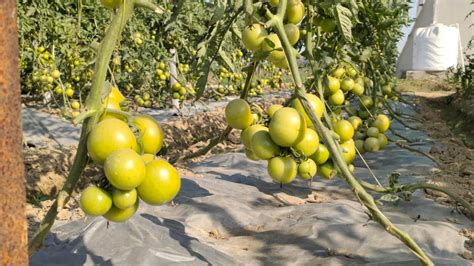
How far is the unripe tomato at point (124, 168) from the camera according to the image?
2.49ft

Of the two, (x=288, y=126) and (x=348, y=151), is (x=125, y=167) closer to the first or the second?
(x=288, y=126)

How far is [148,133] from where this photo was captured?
2.90 ft

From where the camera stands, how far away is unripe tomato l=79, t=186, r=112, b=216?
2.66ft

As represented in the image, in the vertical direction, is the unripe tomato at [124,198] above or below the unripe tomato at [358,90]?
above

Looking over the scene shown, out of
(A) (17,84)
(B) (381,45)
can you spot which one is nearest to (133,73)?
(B) (381,45)

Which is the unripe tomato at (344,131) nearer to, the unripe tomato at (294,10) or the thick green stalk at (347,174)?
the unripe tomato at (294,10)

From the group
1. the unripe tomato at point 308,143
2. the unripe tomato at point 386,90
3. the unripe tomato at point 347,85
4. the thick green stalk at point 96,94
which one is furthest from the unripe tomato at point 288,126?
the unripe tomato at point 386,90

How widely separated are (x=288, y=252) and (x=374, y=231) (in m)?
0.48

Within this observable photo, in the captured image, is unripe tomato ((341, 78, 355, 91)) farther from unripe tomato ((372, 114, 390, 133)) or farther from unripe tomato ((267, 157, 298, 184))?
unripe tomato ((267, 157, 298, 184))

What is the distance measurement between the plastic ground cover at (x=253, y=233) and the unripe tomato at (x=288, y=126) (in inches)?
50.5

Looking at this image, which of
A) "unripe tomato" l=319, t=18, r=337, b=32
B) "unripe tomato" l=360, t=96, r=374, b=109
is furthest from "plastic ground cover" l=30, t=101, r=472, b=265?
"unripe tomato" l=319, t=18, r=337, b=32

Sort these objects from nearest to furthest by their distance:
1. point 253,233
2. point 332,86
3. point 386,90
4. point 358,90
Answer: point 332,86
point 358,90
point 253,233
point 386,90

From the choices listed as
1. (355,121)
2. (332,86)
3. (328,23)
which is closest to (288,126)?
(328,23)

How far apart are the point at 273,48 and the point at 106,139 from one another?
0.57 meters
